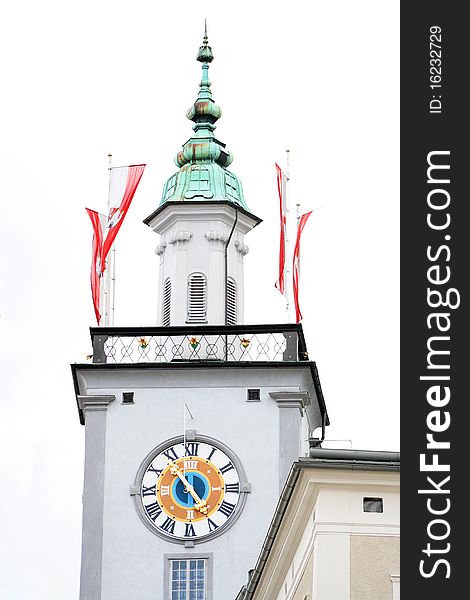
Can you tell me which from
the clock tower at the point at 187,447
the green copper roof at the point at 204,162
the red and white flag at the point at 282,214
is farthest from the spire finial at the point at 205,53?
the clock tower at the point at 187,447

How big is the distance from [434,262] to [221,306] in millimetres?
23038

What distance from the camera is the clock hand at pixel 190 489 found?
43.0m

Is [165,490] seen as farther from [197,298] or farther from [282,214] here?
[282,214]

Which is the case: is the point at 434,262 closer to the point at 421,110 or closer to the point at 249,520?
the point at 421,110

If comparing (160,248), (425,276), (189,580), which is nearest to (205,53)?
(160,248)

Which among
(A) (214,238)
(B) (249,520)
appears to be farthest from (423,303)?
(A) (214,238)

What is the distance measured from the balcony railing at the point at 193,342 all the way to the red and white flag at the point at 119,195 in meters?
2.02

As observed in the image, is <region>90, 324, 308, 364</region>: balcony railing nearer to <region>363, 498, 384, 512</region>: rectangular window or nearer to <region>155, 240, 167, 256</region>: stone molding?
<region>155, 240, 167, 256</region>: stone molding

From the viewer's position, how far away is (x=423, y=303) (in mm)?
22391

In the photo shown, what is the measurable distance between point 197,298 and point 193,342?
1.37 meters

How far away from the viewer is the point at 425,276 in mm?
22469

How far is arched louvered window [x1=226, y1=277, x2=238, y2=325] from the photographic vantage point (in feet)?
149

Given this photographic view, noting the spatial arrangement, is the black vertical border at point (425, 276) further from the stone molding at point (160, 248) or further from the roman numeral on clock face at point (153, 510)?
the stone molding at point (160, 248)

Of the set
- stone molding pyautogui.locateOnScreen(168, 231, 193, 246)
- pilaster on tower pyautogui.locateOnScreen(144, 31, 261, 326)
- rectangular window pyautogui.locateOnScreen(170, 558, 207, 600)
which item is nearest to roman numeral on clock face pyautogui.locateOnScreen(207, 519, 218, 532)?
rectangular window pyautogui.locateOnScreen(170, 558, 207, 600)
